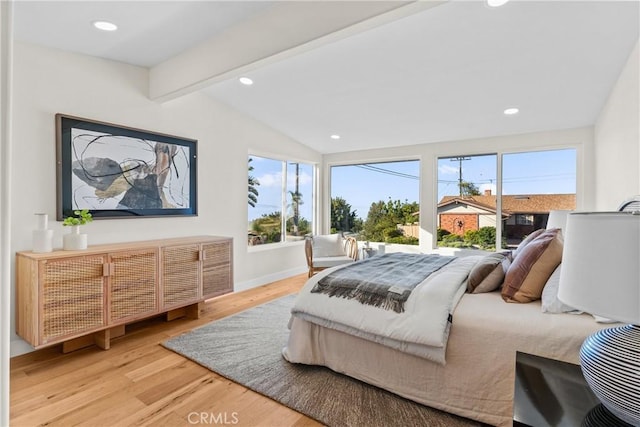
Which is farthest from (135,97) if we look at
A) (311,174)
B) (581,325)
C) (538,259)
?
(581,325)

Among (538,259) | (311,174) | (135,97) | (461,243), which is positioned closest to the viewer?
(538,259)

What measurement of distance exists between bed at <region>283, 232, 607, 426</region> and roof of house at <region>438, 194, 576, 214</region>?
2.52 meters

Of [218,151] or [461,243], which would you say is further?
[461,243]

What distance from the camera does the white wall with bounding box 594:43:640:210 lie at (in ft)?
7.23

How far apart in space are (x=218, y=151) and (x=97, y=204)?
1.55 metres

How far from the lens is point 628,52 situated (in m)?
2.38

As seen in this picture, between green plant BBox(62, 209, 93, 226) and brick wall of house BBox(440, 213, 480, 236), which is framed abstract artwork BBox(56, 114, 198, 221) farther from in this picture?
brick wall of house BBox(440, 213, 480, 236)

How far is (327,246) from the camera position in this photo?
5.13 m

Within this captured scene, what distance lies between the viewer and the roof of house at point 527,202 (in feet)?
13.4

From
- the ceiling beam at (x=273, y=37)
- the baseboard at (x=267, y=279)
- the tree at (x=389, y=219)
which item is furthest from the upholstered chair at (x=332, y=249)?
the ceiling beam at (x=273, y=37)

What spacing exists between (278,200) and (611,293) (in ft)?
15.1

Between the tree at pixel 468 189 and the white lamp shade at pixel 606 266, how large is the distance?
3.86 m

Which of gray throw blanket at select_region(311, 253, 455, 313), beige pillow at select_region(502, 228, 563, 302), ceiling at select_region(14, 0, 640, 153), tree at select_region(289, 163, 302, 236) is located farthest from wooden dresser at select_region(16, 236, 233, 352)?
beige pillow at select_region(502, 228, 563, 302)

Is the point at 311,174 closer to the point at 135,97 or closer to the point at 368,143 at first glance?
the point at 368,143
